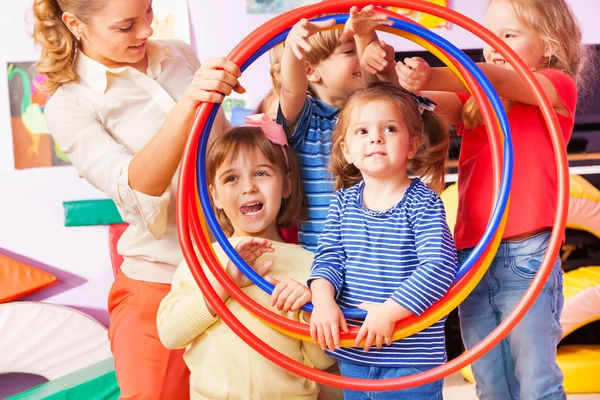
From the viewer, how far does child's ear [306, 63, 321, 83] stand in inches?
73.8

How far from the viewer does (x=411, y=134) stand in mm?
1600

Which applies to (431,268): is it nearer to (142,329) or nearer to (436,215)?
(436,215)

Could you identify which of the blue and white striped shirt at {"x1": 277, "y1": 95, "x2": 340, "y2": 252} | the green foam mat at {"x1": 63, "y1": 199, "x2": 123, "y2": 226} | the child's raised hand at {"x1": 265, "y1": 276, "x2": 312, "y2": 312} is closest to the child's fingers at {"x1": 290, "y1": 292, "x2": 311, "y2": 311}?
the child's raised hand at {"x1": 265, "y1": 276, "x2": 312, "y2": 312}

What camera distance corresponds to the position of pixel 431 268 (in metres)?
1.46

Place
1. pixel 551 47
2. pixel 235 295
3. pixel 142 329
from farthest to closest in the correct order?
1. pixel 142 329
2. pixel 551 47
3. pixel 235 295

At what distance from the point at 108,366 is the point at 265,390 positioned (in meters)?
1.30

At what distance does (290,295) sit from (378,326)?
8.4 inches

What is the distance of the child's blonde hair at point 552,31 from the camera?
172cm

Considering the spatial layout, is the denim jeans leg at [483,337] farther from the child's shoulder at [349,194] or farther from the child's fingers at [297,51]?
the child's fingers at [297,51]

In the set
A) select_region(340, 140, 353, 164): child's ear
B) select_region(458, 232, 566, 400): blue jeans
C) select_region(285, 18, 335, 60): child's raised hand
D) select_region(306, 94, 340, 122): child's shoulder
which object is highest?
select_region(285, 18, 335, 60): child's raised hand

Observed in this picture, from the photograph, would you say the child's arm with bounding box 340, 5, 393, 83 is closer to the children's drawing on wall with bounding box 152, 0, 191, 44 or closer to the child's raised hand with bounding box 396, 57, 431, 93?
the child's raised hand with bounding box 396, 57, 431, 93

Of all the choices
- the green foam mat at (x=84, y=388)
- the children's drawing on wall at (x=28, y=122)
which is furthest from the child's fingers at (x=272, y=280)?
the children's drawing on wall at (x=28, y=122)

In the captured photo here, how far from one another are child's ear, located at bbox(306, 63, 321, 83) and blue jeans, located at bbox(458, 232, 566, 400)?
0.58 m

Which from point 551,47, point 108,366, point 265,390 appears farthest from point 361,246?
point 108,366
